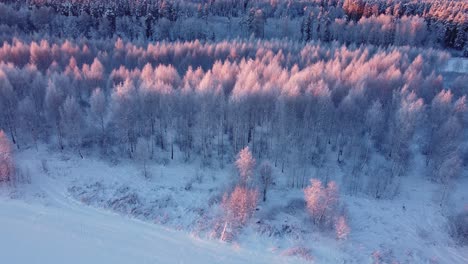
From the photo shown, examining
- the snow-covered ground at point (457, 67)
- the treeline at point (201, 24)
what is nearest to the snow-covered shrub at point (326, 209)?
the snow-covered ground at point (457, 67)

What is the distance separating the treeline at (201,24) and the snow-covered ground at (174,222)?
55479mm

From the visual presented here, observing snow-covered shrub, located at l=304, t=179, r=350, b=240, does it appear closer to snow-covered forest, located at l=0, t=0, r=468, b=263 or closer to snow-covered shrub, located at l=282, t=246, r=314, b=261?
snow-covered forest, located at l=0, t=0, r=468, b=263

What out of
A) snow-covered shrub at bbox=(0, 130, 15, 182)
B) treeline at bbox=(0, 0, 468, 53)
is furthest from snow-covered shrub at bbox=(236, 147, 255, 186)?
treeline at bbox=(0, 0, 468, 53)

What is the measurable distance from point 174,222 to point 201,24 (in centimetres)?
7276

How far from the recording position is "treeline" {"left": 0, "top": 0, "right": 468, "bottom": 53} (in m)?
83.6

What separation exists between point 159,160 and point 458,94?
148ft

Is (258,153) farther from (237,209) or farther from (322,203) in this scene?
(322,203)

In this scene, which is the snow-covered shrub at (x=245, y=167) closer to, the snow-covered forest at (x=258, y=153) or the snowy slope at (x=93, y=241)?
the snow-covered forest at (x=258, y=153)

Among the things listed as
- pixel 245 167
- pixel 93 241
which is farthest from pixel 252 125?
pixel 93 241

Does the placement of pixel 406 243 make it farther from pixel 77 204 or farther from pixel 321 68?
pixel 321 68

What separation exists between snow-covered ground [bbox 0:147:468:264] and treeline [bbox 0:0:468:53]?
55.5m

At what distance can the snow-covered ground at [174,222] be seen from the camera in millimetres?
26062

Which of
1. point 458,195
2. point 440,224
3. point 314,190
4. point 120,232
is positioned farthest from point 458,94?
point 120,232

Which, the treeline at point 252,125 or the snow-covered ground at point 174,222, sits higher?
the treeline at point 252,125
